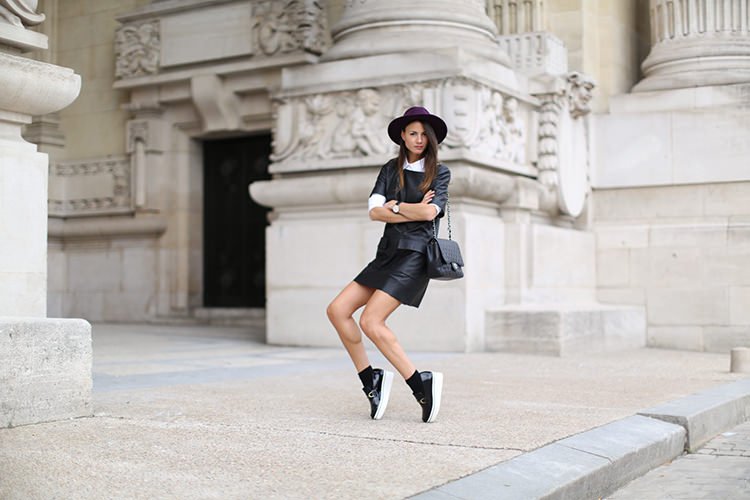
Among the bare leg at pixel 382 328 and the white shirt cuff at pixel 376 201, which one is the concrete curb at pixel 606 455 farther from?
the white shirt cuff at pixel 376 201

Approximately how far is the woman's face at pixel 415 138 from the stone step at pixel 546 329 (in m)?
5.03

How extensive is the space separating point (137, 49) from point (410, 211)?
11.2m

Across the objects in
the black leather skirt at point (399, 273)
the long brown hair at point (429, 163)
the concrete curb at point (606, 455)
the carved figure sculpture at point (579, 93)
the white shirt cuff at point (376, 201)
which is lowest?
the concrete curb at point (606, 455)

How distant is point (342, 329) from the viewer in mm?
6027

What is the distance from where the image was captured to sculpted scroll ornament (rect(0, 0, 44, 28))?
260 inches

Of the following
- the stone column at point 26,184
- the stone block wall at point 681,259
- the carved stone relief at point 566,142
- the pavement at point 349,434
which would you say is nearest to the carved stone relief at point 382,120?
the carved stone relief at point 566,142

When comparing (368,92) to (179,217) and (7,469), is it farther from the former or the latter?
(7,469)

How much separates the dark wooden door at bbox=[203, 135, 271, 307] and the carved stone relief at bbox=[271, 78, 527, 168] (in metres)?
4.04

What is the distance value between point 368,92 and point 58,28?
28.1ft

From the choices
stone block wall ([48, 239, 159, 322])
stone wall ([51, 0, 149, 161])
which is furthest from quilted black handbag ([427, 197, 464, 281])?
stone wall ([51, 0, 149, 161])

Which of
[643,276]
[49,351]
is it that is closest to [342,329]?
[49,351]

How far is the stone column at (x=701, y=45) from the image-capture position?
1330cm

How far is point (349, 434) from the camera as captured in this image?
5.36 m

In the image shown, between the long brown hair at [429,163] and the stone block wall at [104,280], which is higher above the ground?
the long brown hair at [429,163]
